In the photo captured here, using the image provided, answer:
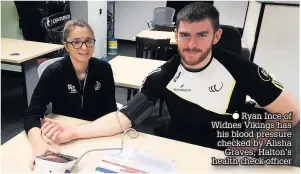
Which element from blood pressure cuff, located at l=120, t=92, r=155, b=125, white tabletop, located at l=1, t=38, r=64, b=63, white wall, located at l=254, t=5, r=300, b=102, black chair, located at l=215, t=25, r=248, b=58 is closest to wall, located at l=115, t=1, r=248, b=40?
white wall, located at l=254, t=5, r=300, b=102

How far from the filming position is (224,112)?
136 centimetres

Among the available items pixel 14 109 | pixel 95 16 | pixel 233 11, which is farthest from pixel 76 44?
pixel 233 11

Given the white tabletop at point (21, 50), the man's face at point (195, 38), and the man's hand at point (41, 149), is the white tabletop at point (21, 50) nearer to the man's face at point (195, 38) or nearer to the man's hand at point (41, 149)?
the man's hand at point (41, 149)

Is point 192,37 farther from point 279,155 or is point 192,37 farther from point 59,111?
point 59,111

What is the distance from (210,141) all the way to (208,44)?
499mm

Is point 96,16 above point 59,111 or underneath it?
above

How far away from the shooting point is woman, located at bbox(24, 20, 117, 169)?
1.49 metres

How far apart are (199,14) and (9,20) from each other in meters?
3.10

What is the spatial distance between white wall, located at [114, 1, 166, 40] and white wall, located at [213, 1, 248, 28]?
119cm

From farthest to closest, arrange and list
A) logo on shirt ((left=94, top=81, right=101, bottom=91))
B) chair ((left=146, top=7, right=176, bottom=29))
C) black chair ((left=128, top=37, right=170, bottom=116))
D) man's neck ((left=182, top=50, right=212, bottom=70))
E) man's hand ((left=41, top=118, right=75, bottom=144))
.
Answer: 1. chair ((left=146, top=7, right=176, bottom=29))
2. black chair ((left=128, top=37, right=170, bottom=116))
3. logo on shirt ((left=94, top=81, right=101, bottom=91))
4. man's neck ((left=182, top=50, right=212, bottom=70))
5. man's hand ((left=41, top=118, right=75, bottom=144))

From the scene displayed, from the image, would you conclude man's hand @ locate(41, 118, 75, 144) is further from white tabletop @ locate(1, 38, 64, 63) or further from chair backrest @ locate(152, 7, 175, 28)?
chair backrest @ locate(152, 7, 175, 28)

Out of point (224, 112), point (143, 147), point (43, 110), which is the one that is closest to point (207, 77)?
point (224, 112)

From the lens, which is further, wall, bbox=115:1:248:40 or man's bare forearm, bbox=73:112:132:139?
wall, bbox=115:1:248:40

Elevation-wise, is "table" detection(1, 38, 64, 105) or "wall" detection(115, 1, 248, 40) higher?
"wall" detection(115, 1, 248, 40)
